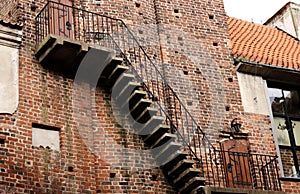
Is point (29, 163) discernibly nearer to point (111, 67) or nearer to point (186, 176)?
point (111, 67)

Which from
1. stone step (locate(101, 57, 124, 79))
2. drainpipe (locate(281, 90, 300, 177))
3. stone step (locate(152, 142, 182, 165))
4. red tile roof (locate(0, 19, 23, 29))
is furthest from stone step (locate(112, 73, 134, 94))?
drainpipe (locate(281, 90, 300, 177))

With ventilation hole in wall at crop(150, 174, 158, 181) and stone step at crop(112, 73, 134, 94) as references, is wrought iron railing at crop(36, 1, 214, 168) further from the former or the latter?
ventilation hole in wall at crop(150, 174, 158, 181)

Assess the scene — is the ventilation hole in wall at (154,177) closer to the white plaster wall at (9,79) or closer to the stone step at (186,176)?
the stone step at (186,176)

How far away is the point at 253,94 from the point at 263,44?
282 centimetres

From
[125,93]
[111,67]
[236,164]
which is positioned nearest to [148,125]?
[125,93]

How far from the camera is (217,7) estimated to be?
1848cm

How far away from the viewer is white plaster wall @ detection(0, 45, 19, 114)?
43.4ft

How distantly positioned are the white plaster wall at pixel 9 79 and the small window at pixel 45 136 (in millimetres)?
673

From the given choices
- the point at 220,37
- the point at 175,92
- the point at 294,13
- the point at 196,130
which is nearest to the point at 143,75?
the point at 175,92

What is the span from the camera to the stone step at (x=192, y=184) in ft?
46.1

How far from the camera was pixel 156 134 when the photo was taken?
565 inches

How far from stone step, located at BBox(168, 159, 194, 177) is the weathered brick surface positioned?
29 centimetres

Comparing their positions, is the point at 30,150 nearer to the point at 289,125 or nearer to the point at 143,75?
the point at 143,75

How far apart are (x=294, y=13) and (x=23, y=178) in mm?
13350
